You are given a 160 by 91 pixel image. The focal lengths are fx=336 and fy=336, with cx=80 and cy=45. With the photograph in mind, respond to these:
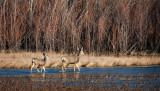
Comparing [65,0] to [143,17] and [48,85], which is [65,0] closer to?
[143,17]

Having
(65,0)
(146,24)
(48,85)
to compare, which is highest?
(65,0)

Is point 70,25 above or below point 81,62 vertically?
above

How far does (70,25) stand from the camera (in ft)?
114

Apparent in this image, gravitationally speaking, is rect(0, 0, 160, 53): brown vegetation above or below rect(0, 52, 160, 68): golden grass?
above

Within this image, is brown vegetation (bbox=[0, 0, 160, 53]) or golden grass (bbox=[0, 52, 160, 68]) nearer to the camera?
golden grass (bbox=[0, 52, 160, 68])

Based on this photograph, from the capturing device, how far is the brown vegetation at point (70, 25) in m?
32.8

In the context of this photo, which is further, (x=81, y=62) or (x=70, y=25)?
(x=70, y=25)

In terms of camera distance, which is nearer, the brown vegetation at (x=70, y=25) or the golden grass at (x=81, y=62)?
the golden grass at (x=81, y=62)

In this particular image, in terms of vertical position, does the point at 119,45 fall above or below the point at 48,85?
above

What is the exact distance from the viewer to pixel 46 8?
33688 mm

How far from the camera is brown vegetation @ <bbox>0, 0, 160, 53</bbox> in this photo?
32.8 meters

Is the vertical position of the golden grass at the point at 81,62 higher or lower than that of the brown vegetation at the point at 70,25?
lower

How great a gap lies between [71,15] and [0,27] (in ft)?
25.3

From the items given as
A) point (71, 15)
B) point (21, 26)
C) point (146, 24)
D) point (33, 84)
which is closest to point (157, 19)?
point (146, 24)
